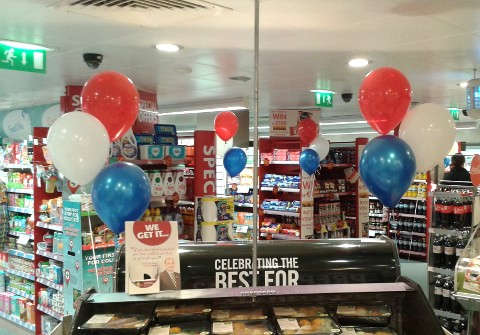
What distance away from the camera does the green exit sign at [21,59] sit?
13.8 ft

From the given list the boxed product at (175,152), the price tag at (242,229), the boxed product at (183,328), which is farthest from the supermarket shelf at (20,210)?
the boxed product at (183,328)

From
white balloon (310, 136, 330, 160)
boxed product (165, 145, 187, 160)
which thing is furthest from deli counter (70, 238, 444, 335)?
white balloon (310, 136, 330, 160)

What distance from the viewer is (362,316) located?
7.80 ft

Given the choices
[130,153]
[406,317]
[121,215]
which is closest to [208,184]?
[130,153]

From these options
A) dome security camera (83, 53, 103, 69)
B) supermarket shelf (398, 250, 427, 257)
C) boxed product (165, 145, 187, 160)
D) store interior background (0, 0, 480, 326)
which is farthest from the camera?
supermarket shelf (398, 250, 427, 257)

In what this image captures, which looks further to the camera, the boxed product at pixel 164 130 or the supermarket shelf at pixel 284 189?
the supermarket shelf at pixel 284 189

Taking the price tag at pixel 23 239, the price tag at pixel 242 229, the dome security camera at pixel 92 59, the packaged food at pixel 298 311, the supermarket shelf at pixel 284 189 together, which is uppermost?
the dome security camera at pixel 92 59

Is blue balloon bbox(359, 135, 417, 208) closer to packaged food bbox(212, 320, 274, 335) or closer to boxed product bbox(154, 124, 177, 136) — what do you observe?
packaged food bbox(212, 320, 274, 335)

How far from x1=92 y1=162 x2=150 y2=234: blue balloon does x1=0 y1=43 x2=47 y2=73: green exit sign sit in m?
2.15

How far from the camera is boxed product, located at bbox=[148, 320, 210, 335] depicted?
2.27 m

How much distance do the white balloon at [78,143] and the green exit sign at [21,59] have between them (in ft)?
6.25

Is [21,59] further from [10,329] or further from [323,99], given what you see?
[323,99]

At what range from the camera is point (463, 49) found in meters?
4.50

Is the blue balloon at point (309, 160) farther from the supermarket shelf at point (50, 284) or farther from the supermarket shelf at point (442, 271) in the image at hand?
the supermarket shelf at point (50, 284)
